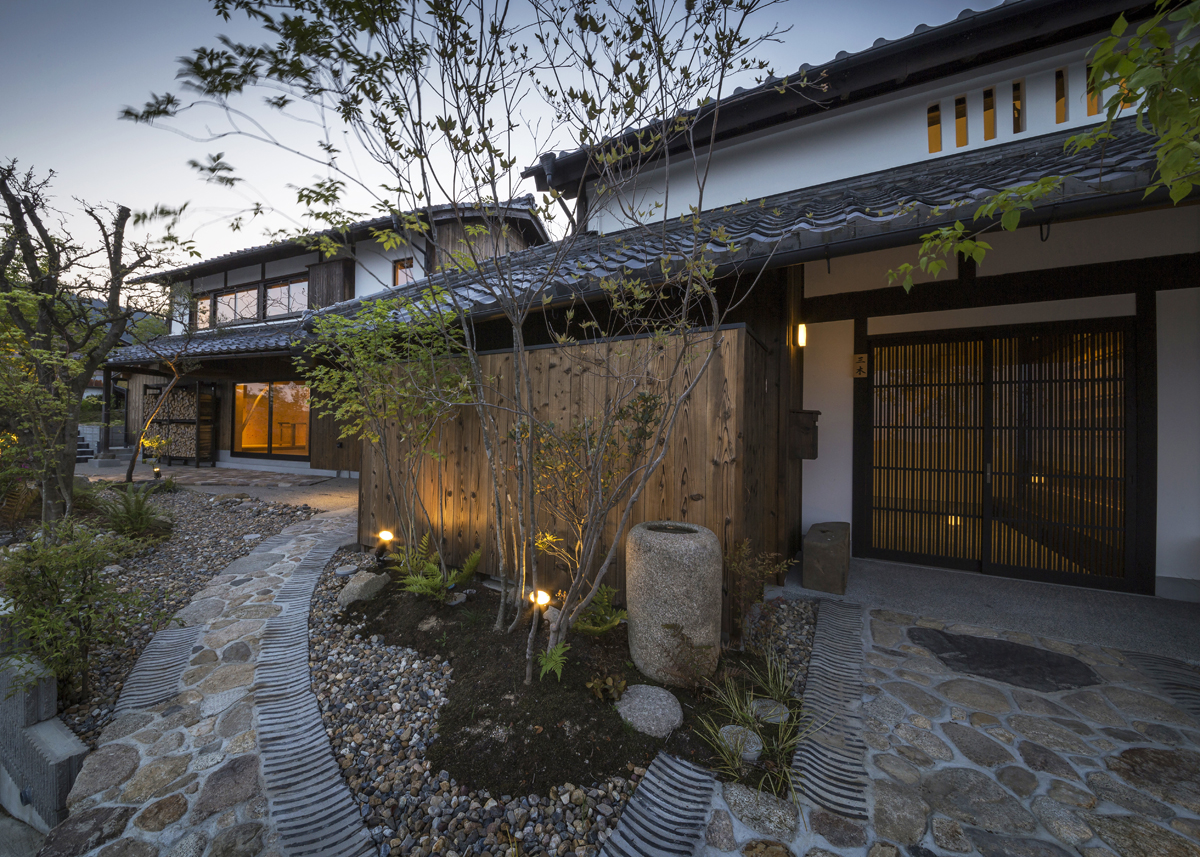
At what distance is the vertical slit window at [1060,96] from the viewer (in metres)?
4.80

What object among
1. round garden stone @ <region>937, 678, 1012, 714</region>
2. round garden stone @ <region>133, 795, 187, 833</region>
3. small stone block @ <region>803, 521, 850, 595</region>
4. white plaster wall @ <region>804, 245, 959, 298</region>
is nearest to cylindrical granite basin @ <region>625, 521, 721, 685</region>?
round garden stone @ <region>937, 678, 1012, 714</region>

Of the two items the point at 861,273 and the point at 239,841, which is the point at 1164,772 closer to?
the point at 239,841

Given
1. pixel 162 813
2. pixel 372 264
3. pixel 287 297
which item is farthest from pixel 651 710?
pixel 287 297

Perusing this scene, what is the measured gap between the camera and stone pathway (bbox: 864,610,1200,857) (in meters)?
1.72

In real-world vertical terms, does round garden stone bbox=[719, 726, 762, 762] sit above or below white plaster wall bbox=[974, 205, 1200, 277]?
below

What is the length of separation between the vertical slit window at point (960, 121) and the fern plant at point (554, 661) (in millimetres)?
6718

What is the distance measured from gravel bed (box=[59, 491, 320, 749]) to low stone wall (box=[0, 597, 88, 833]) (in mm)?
108

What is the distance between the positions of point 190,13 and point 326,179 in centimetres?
87

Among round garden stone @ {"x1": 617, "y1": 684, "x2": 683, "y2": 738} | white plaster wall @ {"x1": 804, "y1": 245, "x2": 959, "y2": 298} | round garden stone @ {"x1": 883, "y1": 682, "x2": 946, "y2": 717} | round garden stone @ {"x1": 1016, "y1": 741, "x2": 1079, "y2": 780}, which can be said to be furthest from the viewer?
white plaster wall @ {"x1": 804, "y1": 245, "x2": 959, "y2": 298}

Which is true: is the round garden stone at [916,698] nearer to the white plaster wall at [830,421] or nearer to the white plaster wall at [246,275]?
the white plaster wall at [830,421]

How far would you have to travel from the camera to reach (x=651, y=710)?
87.0 inches

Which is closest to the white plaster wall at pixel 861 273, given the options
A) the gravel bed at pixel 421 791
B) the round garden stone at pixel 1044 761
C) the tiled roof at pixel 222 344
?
the round garden stone at pixel 1044 761

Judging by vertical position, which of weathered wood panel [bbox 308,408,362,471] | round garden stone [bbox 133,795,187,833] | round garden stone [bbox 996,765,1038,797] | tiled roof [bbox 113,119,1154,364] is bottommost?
round garden stone [bbox 133,795,187,833]

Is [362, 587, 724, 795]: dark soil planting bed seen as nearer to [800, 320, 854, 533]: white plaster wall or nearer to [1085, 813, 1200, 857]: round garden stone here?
[1085, 813, 1200, 857]: round garden stone
